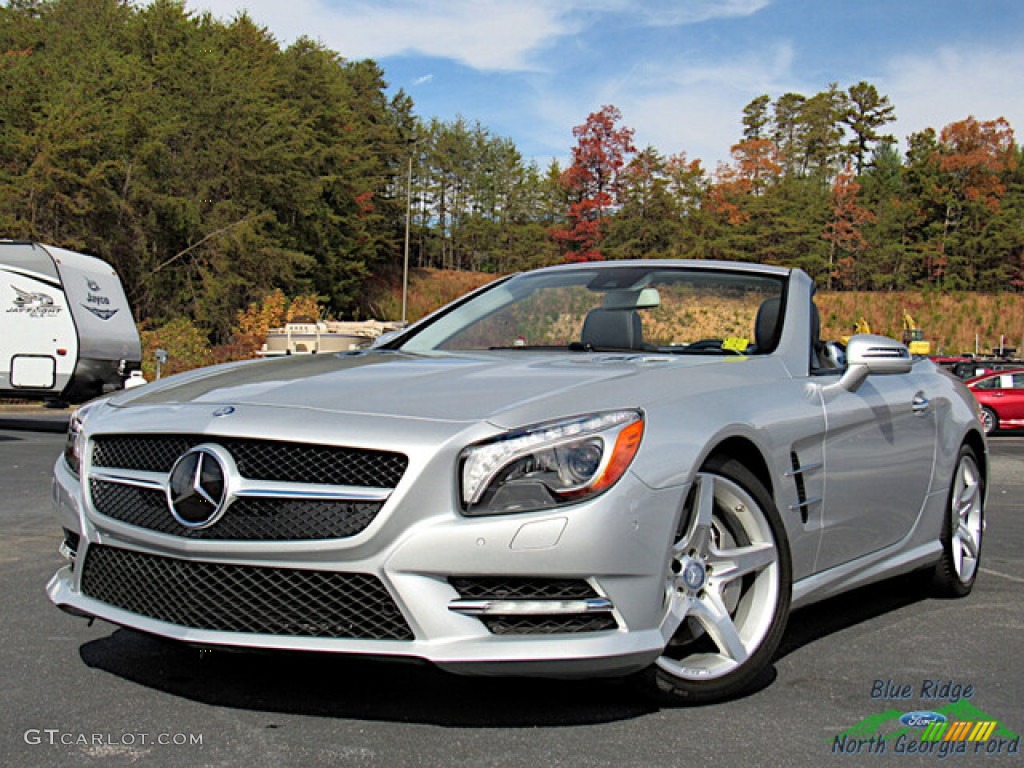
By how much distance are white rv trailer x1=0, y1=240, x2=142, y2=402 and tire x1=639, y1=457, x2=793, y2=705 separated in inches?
682

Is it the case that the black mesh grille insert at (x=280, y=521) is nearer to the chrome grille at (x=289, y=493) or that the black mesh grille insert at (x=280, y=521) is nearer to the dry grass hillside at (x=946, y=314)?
the chrome grille at (x=289, y=493)

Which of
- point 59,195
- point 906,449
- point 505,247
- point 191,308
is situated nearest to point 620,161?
point 505,247

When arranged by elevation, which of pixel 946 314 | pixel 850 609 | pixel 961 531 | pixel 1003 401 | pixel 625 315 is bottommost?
pixel 946 314

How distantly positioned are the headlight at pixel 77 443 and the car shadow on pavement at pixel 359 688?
0.66 meters

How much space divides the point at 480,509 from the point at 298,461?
0.52m

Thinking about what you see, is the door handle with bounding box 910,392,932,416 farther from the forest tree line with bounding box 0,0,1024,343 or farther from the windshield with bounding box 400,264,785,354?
the forest tree line with bounding box 0,0,1024,343

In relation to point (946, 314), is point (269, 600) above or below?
above

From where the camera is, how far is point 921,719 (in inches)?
142

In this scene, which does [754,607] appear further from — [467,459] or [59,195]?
[59,195]

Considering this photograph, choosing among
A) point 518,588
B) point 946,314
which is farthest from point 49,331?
point 946,314

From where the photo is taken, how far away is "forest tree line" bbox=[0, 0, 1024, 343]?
50.0 metres

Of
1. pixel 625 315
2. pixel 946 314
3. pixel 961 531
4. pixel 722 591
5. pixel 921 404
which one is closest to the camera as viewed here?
pixel 722 591

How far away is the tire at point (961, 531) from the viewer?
5562mm

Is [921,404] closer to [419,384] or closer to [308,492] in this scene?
[419,384]
